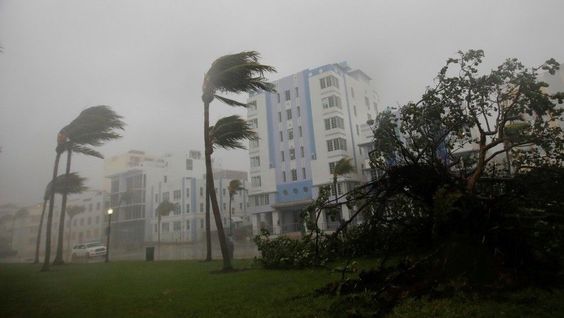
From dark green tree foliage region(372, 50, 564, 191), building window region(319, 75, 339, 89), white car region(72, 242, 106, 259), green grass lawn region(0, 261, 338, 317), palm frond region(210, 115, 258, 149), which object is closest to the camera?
green grass lawn region(0, 261, 338, 317)

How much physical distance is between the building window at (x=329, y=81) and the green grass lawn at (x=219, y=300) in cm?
3408

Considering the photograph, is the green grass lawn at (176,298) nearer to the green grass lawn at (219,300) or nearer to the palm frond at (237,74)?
the green grass lawn at (219,300)

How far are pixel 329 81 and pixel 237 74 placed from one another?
1211 inches

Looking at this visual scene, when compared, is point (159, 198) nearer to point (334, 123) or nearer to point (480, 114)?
point (334, 123)

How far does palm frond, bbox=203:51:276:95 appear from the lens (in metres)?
11.9

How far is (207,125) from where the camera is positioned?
1288 centimetres

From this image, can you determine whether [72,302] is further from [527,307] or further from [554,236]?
[554,236]

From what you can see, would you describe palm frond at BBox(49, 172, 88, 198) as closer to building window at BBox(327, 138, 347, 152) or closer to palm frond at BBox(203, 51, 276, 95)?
palm frond at BBox(203, 51, 276, 95)

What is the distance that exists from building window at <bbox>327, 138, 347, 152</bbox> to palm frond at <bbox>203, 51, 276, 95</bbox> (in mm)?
27503

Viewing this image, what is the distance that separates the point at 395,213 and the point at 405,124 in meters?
2.68

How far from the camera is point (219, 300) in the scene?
639 centimetres

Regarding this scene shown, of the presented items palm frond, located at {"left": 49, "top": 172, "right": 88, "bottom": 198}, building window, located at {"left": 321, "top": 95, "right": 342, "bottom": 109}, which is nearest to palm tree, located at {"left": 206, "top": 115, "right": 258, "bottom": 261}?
palm frond, located at {"left": 49, "top": 172, "right": 88, "bottom": 198}

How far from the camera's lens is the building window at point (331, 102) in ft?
134

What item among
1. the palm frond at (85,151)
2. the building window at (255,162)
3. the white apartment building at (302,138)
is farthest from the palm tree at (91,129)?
the building window at (255,162)
